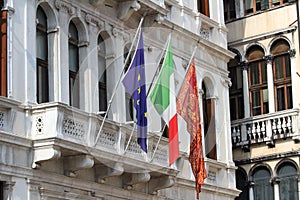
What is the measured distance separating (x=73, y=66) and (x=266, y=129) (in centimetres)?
1035

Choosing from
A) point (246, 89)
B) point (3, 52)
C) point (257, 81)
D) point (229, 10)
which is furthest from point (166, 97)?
point (229, 10)

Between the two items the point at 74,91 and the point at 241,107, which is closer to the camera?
the point at 74,91

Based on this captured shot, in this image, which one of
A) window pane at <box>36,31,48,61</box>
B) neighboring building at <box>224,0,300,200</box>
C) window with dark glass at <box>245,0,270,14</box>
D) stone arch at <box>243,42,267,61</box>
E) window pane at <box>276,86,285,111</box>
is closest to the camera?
window pane at <box>36,31,48,61</box>

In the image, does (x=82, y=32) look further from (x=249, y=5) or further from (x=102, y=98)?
(x=249, y=5)

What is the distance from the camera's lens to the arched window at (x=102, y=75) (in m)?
25.6

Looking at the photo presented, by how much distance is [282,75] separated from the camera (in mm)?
33281

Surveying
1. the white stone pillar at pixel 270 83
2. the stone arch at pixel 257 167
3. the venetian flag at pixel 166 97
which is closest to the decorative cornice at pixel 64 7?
the venetian flag at pixel 166 97

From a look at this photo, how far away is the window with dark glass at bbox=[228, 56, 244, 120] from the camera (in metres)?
34.2

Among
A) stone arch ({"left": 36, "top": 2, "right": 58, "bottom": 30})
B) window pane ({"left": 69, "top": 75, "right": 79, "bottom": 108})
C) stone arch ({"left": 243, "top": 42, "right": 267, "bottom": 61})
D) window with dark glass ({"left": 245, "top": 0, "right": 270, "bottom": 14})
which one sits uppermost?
window with dark glass ({"left": 245, "top": 0, "right": 270, "bottom": 14})

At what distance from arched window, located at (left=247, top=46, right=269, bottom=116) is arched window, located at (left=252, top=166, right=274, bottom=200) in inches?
80.8

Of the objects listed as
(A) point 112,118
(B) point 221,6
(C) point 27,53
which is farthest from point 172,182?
(B) point 221,6

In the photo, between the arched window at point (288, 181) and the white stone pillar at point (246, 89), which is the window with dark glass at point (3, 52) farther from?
the white stone pillar at point (246, 89)

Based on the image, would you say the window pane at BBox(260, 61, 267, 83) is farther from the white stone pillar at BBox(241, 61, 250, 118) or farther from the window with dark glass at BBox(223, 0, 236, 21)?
the window with dark glass at BBox(223, 0, 236, 21)

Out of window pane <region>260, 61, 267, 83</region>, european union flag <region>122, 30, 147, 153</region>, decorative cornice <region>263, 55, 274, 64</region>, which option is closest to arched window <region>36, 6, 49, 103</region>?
european union flag <region>122, 30, 147, 153</region>
